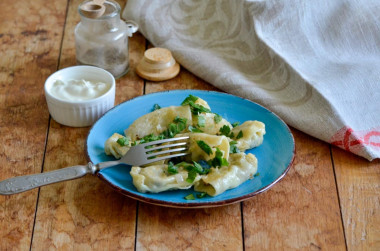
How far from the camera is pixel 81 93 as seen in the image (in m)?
1.88

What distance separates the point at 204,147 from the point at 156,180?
0.17m

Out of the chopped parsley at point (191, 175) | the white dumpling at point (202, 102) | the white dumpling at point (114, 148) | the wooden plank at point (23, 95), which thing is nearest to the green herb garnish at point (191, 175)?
the chopped parsley at point (191, 175)

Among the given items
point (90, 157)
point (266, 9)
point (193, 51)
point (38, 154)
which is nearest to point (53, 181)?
point (90, 157)

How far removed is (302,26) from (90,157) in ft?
3.35

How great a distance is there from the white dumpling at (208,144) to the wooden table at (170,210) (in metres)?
0.15

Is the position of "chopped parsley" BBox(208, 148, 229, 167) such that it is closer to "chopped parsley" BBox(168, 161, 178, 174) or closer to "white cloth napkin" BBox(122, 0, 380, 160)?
"chopped parsley" BBox(168, 161, 178, 174)

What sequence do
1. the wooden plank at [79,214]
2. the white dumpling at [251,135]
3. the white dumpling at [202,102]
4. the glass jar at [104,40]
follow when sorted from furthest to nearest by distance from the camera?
the glass jar at [104,40], the white dumpling at [202,102], the white dumpling at [251,135], the wooden plank at [79,214]

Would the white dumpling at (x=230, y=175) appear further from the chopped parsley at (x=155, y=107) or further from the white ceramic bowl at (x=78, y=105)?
the white ceramic bowl at (x=78, y=105)

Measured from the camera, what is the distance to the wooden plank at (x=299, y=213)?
1488 millimetres

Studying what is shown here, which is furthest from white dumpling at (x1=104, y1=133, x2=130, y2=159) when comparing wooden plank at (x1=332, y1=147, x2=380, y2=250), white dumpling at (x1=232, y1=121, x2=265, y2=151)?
wooden plank at (x1=332, y1=147, x2=380, y2=250)

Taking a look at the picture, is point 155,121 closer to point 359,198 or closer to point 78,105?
point 78,105

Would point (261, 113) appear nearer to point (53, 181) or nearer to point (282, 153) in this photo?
point (282, 153)

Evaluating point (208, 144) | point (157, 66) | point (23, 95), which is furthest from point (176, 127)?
point (23, 95)

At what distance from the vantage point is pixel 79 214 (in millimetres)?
1535
